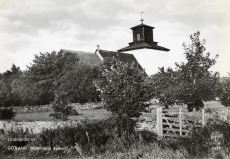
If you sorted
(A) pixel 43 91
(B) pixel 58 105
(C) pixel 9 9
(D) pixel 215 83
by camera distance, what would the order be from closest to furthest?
(C) pixel 9 9, (D) pixel 215 83, (B) pixel 58 105, (A) pixel 43 91

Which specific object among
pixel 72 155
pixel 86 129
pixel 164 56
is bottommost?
pixel 72 155

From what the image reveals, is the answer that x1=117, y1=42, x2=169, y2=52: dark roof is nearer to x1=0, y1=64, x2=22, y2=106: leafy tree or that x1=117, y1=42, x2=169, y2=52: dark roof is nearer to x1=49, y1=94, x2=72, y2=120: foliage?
x1=0, y1=64, x2=22, y2=106: leafy tree

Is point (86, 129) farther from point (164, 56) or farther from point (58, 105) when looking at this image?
point (164, 56)

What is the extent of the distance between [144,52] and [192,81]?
2663cm

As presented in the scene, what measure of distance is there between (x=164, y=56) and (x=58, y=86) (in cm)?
2299

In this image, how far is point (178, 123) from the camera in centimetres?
1039

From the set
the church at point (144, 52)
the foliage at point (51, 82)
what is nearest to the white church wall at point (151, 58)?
the church at point (144, 52)

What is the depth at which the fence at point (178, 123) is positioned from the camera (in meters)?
9.71

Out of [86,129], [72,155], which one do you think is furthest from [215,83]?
[72,155]

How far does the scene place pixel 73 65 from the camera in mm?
24109

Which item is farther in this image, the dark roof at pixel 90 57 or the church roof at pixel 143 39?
the church roof at pixel 143 39

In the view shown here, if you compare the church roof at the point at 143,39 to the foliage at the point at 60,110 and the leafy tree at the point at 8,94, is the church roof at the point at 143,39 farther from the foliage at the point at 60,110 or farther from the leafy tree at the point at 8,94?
the foliage at the point at 60,110

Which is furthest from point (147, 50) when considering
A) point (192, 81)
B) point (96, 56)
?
point (192, 81)

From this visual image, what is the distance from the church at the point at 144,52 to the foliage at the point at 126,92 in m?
27.7
